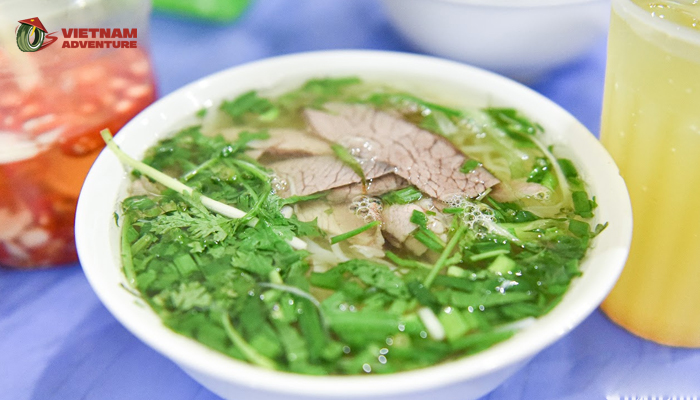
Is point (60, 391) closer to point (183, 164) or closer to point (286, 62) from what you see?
point (183, 164)

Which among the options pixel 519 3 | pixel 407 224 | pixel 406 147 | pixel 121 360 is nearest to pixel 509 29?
pixel 519 3

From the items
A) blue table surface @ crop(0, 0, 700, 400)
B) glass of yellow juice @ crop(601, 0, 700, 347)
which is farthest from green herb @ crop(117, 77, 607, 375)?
blue table surface @ crop(0, 0, 700, 400)

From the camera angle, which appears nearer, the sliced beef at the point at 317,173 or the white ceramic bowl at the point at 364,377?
the white ceramic bowl at the point at 364,377

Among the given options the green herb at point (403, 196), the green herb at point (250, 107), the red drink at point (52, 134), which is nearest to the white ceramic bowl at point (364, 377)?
the green herb at point (250, 107)

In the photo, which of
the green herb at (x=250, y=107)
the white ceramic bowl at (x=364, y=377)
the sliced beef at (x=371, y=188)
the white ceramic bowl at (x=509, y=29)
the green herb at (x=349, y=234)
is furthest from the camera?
the white ceramic bowl at (x=509, y=29)

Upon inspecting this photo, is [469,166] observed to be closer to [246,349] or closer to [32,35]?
[246,349]

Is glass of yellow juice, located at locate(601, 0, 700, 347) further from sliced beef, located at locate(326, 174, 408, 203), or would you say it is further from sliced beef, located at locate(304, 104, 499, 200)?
sliced beef, located at locate(326, 174, 408, 203)

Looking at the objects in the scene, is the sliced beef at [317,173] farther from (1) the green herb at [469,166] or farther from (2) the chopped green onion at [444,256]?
(2) the chopped green onion at [444,256]
